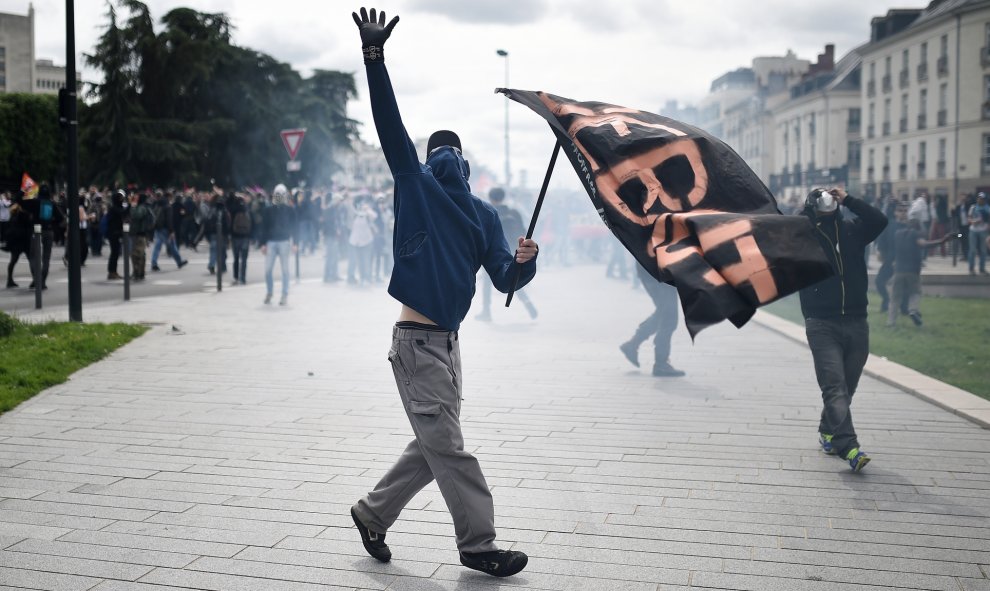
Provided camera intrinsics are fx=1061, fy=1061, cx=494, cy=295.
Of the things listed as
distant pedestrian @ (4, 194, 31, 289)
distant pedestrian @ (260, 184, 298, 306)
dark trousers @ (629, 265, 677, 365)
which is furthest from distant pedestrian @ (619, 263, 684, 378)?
distant pedestrian @ (4, 194, 31, 289)

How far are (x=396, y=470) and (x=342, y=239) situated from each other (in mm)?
21417

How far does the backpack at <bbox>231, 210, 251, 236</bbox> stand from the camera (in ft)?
69.6

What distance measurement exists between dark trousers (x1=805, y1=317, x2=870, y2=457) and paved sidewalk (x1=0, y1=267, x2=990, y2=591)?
366mm

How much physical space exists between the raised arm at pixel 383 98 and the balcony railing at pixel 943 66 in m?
62.8

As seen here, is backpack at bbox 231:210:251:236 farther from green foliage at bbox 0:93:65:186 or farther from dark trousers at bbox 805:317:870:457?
green foliage at bbox 0:93:65:186

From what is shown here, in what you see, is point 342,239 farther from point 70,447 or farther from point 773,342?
point 70,447

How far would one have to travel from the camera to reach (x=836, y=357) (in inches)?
261

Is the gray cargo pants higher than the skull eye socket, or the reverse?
the skull eye socket

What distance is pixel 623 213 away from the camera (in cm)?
415

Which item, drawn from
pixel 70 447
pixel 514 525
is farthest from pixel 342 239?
pixel 514 525

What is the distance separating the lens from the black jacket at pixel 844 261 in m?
6.68

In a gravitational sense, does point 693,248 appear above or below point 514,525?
above

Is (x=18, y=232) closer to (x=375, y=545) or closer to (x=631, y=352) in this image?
(x=631, y=352)

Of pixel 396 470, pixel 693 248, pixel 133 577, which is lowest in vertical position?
pixel 133 577
